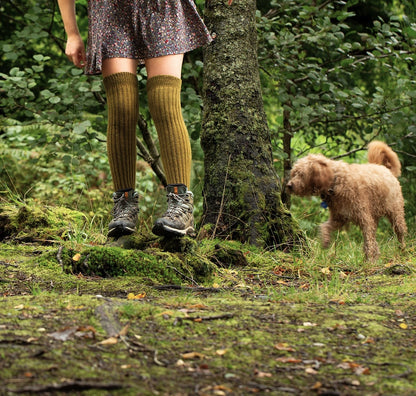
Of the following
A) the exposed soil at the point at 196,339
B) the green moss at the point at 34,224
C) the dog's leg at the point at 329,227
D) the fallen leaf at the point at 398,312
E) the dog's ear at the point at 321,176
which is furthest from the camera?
the dog's leg at the point at 329,227

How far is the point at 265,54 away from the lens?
5820 millimetres

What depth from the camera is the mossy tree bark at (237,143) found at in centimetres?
423

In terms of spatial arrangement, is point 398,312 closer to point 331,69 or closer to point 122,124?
point 122,124

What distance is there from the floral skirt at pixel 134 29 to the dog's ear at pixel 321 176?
2.36 meters

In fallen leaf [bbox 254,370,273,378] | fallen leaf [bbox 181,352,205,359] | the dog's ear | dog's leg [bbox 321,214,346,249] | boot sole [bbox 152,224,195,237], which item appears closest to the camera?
fallen leaf [bbox 254,370,273,378]

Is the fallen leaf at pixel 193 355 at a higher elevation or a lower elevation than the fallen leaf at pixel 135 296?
higher

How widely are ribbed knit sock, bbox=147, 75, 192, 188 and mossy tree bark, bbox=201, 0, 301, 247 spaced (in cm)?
112

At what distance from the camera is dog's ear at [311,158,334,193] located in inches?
202

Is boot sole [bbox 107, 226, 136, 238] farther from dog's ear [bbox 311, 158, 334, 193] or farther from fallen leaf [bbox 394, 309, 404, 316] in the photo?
dog's ear [bbox 311, 158, 334, 193]

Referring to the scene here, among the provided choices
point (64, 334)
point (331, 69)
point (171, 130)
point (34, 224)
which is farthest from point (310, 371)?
point (331, 69)

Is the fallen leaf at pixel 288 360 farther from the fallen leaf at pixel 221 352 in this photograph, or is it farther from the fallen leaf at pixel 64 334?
the fallen leaf at pixel 64 334

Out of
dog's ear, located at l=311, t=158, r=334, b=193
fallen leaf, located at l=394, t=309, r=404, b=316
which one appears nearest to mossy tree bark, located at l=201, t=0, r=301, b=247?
dog's ear, located at l=311, t=158, r=334, b=193

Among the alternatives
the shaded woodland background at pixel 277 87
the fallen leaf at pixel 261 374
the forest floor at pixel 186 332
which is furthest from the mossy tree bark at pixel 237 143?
the fallen leaf at pixel 261 374

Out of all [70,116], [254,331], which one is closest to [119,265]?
[254,331]
